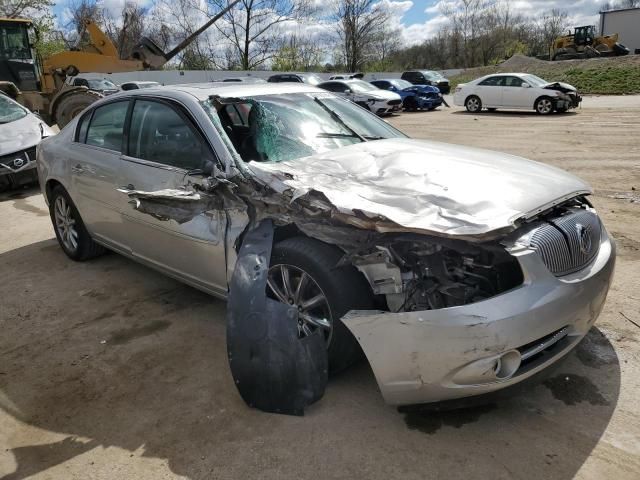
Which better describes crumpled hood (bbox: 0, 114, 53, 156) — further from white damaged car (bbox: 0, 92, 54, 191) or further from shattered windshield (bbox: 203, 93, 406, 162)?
shattered windshield (bbox: 203, 93, 406, 162)

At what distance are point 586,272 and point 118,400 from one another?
2.61m

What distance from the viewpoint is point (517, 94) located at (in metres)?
18.5

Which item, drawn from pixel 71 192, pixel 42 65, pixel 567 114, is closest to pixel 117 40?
pixel 42 65

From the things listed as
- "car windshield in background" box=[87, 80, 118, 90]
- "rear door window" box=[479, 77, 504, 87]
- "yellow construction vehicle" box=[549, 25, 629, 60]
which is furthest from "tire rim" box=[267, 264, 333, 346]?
"yellow construction vehicle" box=[549, 25, 629, 60]

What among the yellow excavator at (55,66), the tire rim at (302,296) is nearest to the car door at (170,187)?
the tire rim at (302,296)

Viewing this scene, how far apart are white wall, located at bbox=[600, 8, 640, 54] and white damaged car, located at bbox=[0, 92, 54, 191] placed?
5787 cm

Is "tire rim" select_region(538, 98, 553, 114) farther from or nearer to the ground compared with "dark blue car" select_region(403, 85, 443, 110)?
nearer to the ground

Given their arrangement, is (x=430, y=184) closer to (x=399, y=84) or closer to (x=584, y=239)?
(x=584, y=239)

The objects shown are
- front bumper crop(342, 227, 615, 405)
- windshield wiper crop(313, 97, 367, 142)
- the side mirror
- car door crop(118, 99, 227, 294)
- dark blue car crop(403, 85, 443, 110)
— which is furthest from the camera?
dark blue car crop(403, 85, 443, 110)

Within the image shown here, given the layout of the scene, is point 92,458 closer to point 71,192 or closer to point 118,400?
point 118,400

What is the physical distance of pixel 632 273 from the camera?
4.21 metres

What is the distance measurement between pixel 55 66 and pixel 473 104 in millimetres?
14724

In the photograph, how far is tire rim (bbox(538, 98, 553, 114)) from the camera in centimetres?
1769

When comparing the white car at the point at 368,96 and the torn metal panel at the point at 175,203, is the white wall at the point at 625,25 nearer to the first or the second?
the white car at the point at 368,96
